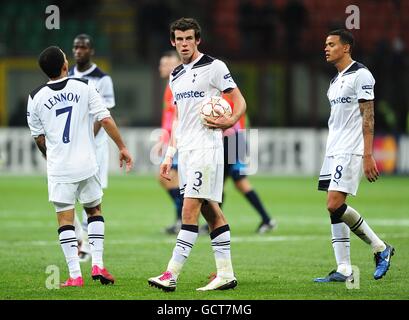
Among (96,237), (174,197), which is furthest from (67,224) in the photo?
(174,197)

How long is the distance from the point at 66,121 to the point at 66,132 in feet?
0.32

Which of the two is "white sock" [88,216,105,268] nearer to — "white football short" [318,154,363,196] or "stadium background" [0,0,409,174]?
"white football short" [318,154,363,196]

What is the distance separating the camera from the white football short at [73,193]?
9070mm

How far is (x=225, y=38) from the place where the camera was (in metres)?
33.5

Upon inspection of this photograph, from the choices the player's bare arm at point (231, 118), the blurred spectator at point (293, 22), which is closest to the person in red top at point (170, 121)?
the player's bare arm at point (231, 118)

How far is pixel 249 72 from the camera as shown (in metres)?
34.0

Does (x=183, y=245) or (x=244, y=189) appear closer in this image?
(x=183, y=245)

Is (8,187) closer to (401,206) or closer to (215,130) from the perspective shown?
(401,206)

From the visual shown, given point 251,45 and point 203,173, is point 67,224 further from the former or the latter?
point 251,45

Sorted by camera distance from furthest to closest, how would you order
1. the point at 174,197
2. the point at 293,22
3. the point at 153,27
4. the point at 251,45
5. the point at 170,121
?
the point at 251,45 < the point at 153,27 < the point at 293,22 < the point at 174,197 < the point at 170,121

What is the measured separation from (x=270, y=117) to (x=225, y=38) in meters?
2.98

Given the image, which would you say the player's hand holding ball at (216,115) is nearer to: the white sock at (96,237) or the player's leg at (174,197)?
the white sock at (96,237)

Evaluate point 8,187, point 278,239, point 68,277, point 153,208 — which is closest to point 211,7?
point 8,187

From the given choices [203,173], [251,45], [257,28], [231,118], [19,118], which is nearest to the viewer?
[231,118]
